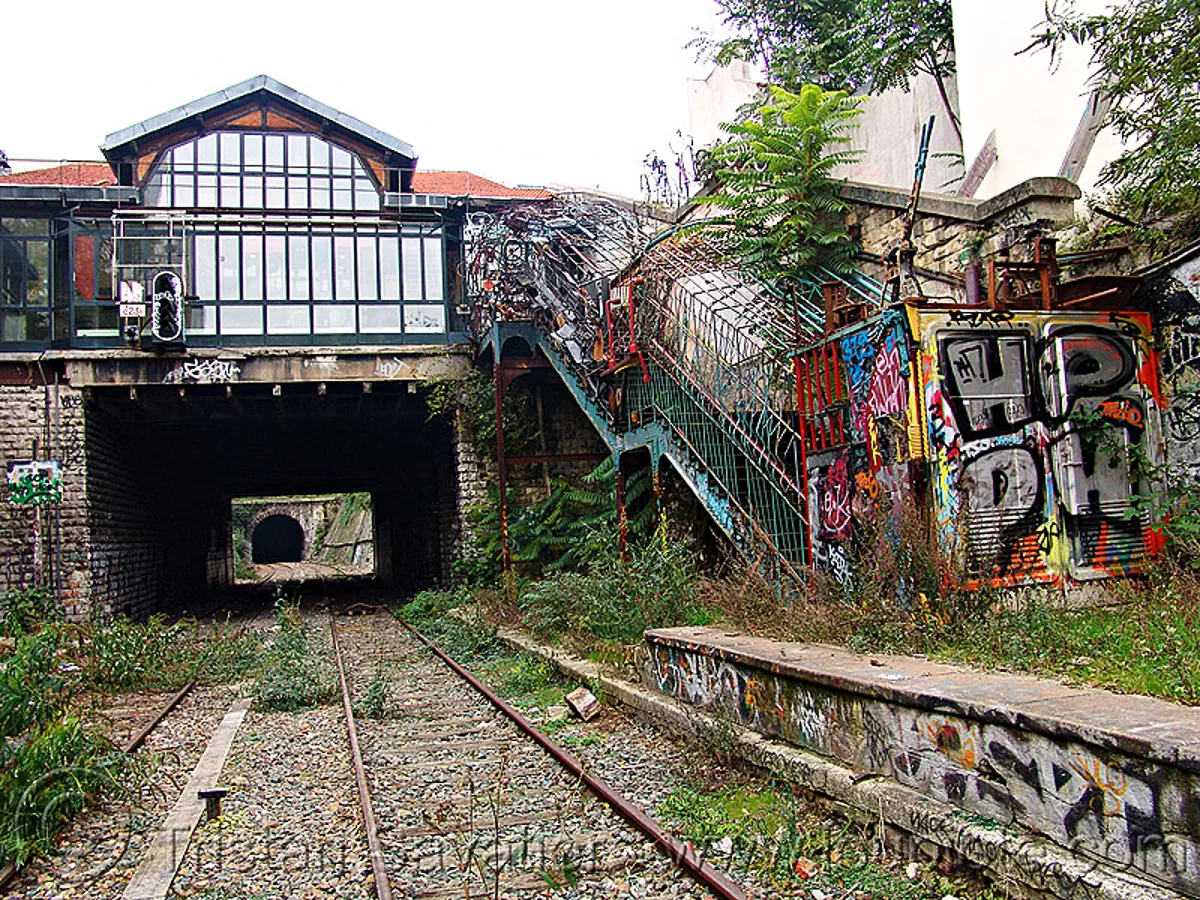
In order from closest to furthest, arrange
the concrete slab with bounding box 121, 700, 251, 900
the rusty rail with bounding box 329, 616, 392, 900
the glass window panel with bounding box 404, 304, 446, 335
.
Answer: the rusty rail with bounding box 329, 616, 392, 900, the concrete slab with bounding box 121, 700, 251, 900, the glass window panel with bounding box 404, 304, 446, 335

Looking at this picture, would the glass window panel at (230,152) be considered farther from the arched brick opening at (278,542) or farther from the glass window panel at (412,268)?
the arched brick opening at (278,542)

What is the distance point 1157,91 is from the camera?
811cm

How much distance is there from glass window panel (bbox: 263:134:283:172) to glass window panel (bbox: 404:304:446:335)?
4.12 meters

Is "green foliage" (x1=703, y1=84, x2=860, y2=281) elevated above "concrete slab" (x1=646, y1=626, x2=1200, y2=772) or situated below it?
above

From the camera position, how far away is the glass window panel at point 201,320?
1881 cm

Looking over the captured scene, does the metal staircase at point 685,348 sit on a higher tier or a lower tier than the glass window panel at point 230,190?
lower

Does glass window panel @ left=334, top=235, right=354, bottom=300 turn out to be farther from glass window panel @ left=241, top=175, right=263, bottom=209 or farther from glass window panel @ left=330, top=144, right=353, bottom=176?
glass window panel @ left=241, top=175, right=263, bottom=209

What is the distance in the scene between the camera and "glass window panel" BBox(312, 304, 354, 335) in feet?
63.9

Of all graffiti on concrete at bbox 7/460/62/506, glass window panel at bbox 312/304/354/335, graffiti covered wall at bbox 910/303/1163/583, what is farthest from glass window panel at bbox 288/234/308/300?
graffiti covered wall at bbox 910/303/1163/583

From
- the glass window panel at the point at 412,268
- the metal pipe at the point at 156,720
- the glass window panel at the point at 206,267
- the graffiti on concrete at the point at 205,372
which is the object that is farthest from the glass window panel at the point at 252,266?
the metal pipe at the point at 156,720

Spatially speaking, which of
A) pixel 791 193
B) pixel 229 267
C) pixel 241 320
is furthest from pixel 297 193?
pixel 791 193

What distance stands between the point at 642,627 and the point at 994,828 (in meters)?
5.62

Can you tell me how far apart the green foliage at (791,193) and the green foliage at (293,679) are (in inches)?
280

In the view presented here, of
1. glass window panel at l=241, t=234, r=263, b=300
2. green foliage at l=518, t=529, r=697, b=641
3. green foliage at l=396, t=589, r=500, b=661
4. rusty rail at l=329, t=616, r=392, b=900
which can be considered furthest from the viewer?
glass window panel at l=241, t=234, r=263, b=300
